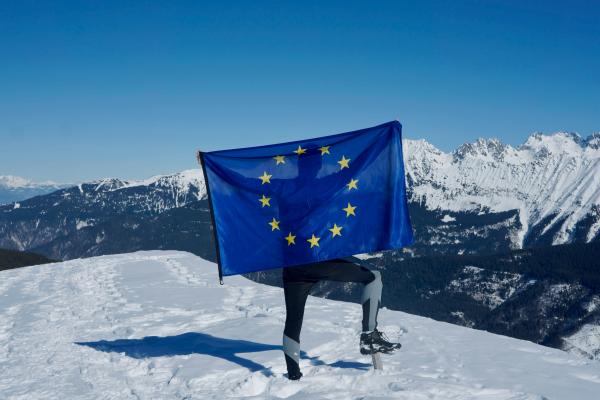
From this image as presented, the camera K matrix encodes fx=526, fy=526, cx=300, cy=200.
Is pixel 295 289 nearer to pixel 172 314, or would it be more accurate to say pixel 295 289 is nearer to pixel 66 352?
pixel 66 352

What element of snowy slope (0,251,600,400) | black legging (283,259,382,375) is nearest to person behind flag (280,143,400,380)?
black legging (283,259,382,375)

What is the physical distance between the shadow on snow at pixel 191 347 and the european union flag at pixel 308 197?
79.9 inches

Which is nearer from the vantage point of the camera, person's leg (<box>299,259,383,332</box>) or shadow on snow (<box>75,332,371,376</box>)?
person's leg (<box>299,259,383,332</box>)

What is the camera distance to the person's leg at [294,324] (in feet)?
28.5

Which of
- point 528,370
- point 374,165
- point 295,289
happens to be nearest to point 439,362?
point 528,370

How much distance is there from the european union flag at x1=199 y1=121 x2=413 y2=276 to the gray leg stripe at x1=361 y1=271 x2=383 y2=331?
70 centimetres

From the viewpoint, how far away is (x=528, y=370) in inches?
352

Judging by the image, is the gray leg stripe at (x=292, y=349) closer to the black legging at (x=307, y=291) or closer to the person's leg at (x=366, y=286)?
the black legging at (x=307, y=291)

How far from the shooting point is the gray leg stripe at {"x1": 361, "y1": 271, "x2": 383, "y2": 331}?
8734mm

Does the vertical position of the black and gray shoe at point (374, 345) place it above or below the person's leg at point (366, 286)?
below

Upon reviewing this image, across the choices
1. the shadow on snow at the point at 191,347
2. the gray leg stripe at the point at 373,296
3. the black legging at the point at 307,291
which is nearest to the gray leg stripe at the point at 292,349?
the black legging at the point at 307,291

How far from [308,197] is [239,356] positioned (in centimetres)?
350

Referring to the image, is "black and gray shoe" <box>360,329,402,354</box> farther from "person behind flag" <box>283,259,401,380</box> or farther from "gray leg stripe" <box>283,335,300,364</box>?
"gray leg stripe" <box>283,335,300,364</box>

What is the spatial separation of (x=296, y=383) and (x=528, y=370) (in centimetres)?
397
